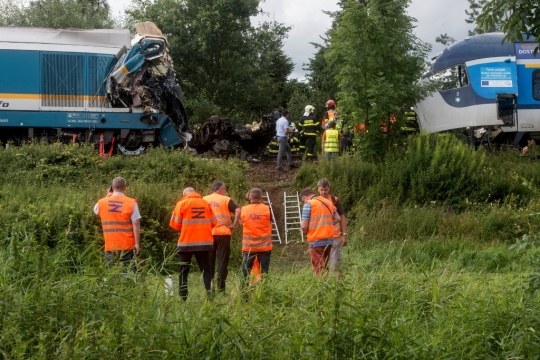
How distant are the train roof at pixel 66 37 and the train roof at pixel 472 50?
9568 mm

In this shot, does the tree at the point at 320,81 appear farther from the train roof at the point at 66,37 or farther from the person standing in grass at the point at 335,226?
the person standing in grass at the point at 335,226

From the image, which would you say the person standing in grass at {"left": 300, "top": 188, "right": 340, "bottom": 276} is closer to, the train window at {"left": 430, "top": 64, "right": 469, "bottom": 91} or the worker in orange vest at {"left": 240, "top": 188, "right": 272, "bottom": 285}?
the worker in orange vest at {"left": 240, "top": 188, "right": 272, "bottom": 285}

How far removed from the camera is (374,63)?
731 inches

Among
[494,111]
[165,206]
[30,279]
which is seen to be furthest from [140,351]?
[494,111]

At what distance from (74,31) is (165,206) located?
8.64 m

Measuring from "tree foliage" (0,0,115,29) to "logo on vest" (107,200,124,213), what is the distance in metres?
26.4

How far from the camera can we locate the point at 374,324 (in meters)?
7.16

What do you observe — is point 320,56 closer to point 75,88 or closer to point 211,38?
point 211,38

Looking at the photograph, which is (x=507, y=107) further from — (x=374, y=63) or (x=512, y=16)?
(x=512, y=16)

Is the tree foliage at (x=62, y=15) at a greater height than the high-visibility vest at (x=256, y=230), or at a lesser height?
greater

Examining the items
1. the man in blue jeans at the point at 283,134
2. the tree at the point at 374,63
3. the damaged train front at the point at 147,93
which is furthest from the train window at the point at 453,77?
the damaged train front at the point at 147,93

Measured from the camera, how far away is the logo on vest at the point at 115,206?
10289 mm

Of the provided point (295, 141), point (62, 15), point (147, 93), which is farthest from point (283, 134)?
point (62, 15)

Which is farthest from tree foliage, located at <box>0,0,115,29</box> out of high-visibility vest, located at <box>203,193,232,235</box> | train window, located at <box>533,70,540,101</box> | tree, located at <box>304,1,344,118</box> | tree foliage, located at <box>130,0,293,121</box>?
high-visibility vest, located at <box>203,193,232,235</box>
